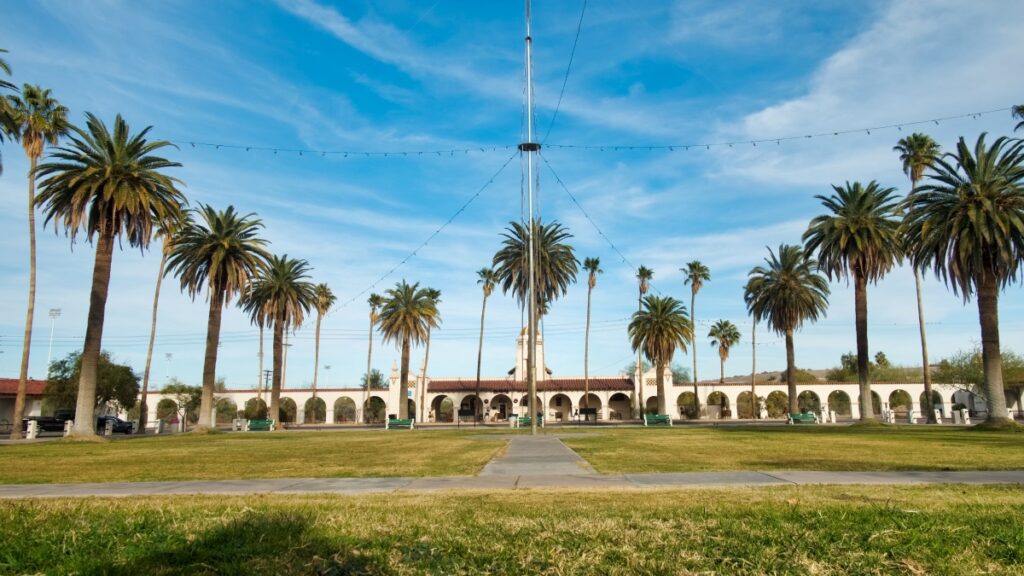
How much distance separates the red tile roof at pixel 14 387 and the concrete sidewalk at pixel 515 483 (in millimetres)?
60819

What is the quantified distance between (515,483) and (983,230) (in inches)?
1319

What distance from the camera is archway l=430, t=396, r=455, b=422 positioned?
273 feet

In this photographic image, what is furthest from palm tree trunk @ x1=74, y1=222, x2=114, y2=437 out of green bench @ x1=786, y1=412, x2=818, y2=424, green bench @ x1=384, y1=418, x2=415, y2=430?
green bench @ x1=786, y1=412, x2=818, y2=424

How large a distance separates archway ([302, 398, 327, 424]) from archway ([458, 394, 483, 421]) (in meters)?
17.4

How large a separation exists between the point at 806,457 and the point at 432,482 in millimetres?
9865

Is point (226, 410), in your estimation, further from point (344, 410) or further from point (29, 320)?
point (29, 320)

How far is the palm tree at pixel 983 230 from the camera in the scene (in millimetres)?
34219

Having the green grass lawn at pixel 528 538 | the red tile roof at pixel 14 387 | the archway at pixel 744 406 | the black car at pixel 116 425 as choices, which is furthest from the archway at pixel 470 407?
the green grass lawn at pixel 528 538

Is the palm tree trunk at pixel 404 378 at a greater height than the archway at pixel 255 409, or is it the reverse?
the palm tree trunk at pixel 404 378

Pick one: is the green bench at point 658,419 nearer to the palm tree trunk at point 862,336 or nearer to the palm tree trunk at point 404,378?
the palm tree trunk at point 862,336

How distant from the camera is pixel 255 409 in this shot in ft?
263

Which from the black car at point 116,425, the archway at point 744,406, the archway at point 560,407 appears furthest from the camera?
the archway at point 744,406

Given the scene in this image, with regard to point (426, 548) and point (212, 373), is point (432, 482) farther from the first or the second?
point (212, 373)

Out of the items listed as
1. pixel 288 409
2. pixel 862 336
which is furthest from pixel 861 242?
pixel 288 409
